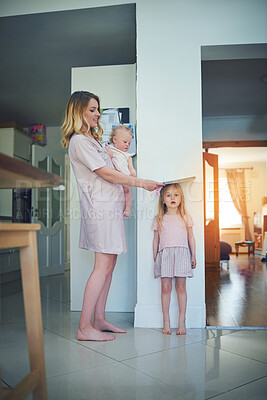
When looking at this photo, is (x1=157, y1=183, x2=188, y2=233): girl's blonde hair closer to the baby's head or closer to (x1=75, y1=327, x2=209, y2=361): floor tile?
the baby's head

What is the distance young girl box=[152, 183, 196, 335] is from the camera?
7.36 feet

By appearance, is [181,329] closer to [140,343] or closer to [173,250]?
[140,343]

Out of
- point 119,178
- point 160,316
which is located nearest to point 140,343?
point 160,316

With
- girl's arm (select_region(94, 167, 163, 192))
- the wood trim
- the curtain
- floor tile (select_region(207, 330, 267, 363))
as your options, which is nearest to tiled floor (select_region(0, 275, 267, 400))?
floor tile (select_region(207, 330, 267, 363))

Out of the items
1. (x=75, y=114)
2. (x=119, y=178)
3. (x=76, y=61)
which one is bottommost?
(x=119, y=178)

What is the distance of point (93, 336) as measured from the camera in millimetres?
2064

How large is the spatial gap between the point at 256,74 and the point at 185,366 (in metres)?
3.52

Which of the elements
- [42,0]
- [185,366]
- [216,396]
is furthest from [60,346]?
[42,0]

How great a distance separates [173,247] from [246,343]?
66 cm

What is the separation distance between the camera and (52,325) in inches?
94.7

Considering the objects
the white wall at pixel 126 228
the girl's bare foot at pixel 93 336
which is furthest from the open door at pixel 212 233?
the girl's bare foot at pixel 93 336

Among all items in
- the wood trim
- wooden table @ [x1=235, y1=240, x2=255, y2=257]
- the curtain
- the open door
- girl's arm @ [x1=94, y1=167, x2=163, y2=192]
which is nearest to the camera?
girl's arm @ [x1=94, y1=167, x2=163, y2=192]

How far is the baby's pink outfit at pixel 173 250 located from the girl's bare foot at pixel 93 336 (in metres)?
0.48

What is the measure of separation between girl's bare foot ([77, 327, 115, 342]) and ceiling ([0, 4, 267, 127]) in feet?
6.39
